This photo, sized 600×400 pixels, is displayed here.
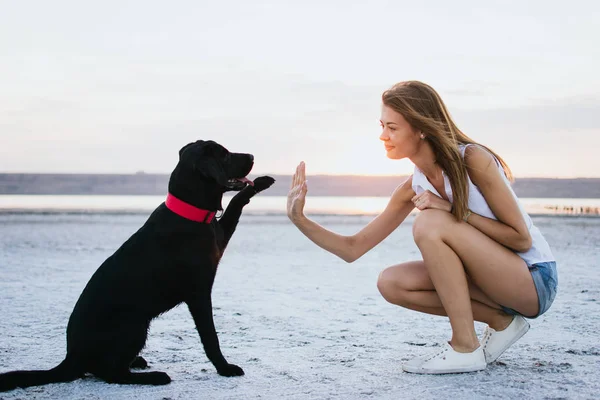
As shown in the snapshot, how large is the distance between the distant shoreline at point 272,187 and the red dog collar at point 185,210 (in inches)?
1010

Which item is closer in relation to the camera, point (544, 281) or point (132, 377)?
point (132, 377)

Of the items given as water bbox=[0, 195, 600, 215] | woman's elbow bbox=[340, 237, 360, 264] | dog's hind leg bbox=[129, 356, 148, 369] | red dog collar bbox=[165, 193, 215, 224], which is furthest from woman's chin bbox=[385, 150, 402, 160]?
water bbox=[0, 195, 600, 215]

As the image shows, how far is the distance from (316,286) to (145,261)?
3.43 m

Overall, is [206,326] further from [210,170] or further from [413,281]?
[413,281]

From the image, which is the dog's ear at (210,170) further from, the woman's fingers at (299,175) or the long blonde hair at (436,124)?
the long blonde hair at (436,124)

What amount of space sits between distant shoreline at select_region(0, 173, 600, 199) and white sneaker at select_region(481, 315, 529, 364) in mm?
25572

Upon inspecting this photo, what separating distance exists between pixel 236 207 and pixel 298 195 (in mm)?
404

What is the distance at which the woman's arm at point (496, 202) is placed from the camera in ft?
11.1

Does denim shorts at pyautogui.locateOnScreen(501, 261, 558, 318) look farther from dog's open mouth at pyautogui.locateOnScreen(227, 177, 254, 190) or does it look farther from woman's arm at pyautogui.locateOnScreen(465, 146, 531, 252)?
dog's open mouth at pyautogui.locateOnScreen(227, 177, 254, 190)

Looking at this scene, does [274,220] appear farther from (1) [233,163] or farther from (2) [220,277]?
(1) [233,163]

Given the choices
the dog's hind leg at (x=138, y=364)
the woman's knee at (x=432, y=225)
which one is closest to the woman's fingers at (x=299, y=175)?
the woman's knee at (x=432, y=225)

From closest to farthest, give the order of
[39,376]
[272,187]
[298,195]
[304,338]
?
[39,376], [298,195], [304,338], [272,187]

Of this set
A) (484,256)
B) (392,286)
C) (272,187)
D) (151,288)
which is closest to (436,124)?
(484,256)

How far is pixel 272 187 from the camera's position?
3131 cm
